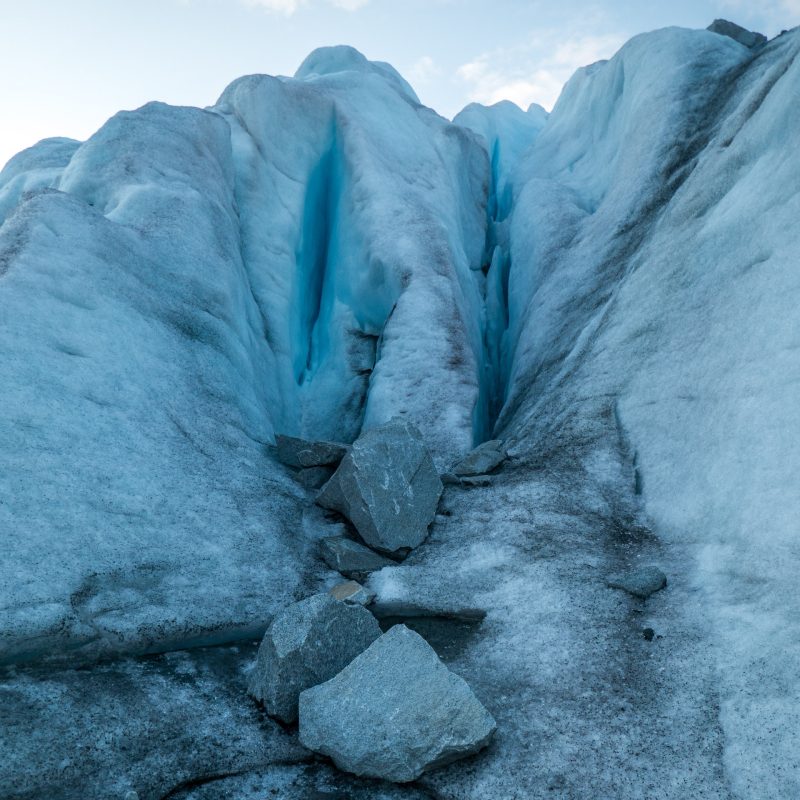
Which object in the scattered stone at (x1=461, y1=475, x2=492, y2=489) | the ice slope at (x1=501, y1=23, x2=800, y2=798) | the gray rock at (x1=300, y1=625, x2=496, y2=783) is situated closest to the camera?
the gray rock at (x1=300, y1=625, x2=496, y2=783)

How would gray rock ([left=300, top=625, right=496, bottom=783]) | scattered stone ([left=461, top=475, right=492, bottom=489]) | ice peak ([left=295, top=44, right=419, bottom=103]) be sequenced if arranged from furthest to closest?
ice peak ([left=295, top=44, right=419, bottom=103]), scattered stone ([left=461, top=475, right=492, bottom=489]), gray rock ([left=300, top=625, right=496, bottom=783])

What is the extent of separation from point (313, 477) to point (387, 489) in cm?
111

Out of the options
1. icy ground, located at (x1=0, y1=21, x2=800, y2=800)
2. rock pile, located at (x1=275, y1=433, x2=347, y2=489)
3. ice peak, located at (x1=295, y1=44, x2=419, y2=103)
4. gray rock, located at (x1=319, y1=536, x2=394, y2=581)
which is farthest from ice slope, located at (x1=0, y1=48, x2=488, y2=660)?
ice peak, located at (x1=295, y1=44, x2=419, y2=103)

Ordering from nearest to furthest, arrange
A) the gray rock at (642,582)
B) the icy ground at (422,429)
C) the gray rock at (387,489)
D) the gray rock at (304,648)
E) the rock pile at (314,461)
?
the icy ground at (422,429)
the gray rock at (304,648)
the gray rock at (642,582)
the gray rock at (387,489)
the rock pile at (314,461)

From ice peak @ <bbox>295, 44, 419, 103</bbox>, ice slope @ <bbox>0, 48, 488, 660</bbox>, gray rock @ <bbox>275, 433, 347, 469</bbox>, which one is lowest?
gray rock @ <bbox>275, 433, 347, 469</bbox>

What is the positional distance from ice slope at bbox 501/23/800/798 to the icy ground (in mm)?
34

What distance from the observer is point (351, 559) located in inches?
237

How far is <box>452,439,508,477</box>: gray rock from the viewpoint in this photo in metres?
7.50

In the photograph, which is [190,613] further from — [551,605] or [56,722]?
[551,605]

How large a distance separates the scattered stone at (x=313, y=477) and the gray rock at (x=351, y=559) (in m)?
1.12

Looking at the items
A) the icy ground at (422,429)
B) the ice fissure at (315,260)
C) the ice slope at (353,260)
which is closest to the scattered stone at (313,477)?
the icy ground at (422,429)

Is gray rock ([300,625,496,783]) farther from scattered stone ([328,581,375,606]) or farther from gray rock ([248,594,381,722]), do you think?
scattered stone ([328,581,375,606])

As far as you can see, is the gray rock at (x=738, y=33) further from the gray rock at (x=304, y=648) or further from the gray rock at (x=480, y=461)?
the gray rock at (x=304, y=648)

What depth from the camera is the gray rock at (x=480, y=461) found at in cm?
750
